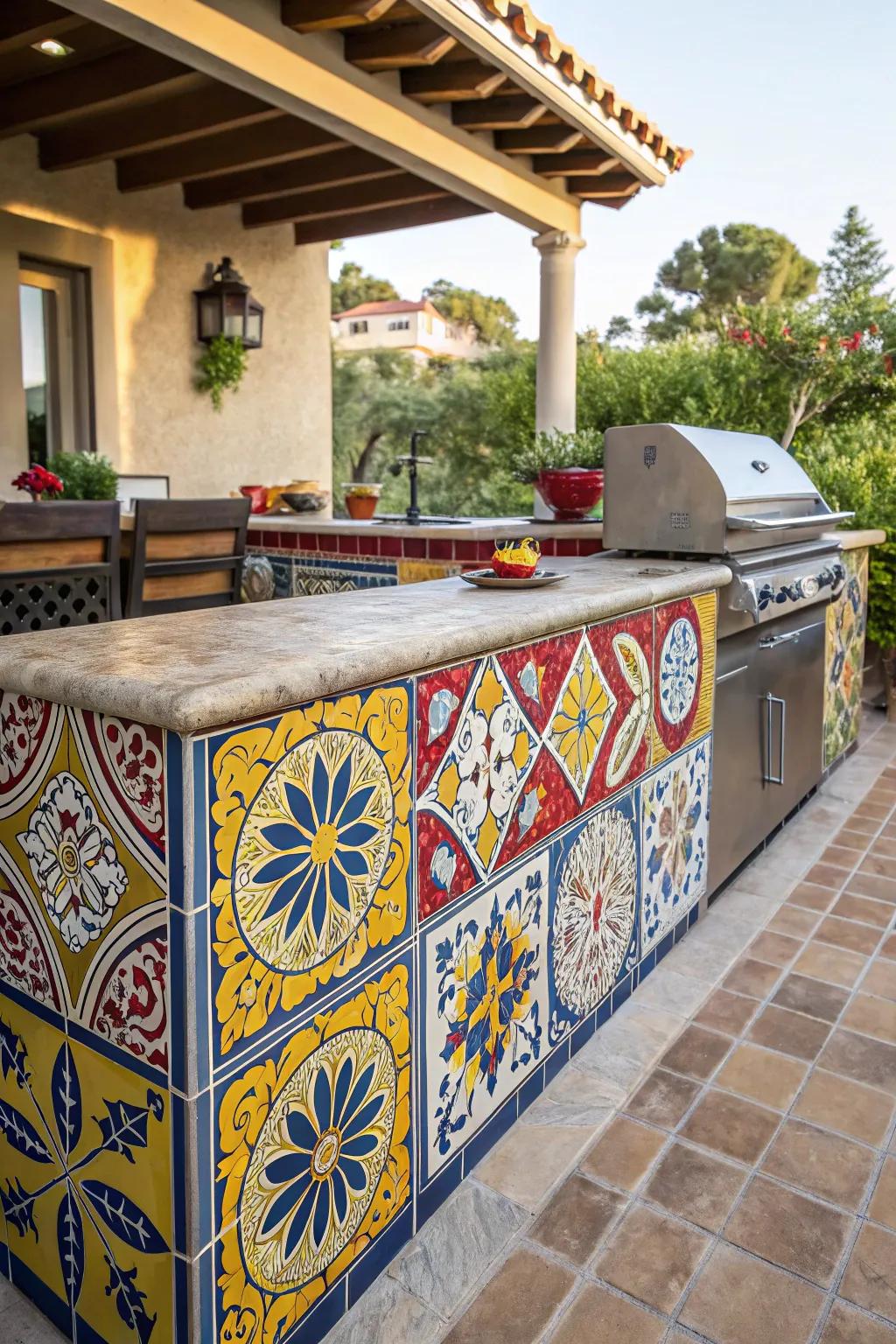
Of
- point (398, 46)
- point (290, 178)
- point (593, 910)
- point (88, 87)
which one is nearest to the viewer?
point (593, 910)

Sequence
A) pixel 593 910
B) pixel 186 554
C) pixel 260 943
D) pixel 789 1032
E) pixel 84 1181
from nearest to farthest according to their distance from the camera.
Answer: pixel 260 943 → pixel 84 1181 → pixel 593 910 → pixel 789 1032 → pixel 186 554

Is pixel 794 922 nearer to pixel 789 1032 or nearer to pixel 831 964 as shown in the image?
pixel 831 964

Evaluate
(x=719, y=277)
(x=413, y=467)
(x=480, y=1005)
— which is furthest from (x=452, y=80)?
(x=719, y=277)

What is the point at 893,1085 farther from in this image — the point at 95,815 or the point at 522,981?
the point at 95,815

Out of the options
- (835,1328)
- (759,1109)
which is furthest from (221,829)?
(759,1109)

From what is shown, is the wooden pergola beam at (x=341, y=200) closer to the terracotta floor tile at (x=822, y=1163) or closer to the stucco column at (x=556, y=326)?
the stucco column at (x=556, y=326)

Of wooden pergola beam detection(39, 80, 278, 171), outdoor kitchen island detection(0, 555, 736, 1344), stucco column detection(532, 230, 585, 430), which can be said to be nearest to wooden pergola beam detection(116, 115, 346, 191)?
wooden pergola beam detection(39, 80, 278, 171)

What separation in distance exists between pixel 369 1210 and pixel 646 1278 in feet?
1.37

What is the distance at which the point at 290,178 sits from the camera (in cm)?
546

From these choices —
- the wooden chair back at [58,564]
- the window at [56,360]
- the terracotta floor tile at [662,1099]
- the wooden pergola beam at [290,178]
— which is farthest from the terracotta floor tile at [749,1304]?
the wooden pergola beam at [290,178]

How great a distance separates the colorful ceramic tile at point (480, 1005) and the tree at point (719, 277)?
21.0 meters

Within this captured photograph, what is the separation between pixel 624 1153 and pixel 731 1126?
0.22 meters

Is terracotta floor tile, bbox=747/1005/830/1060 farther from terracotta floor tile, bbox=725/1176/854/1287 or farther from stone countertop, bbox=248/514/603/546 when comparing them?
stone countertop, bbox=248/514/603/546

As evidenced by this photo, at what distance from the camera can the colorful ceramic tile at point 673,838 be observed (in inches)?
85.4
